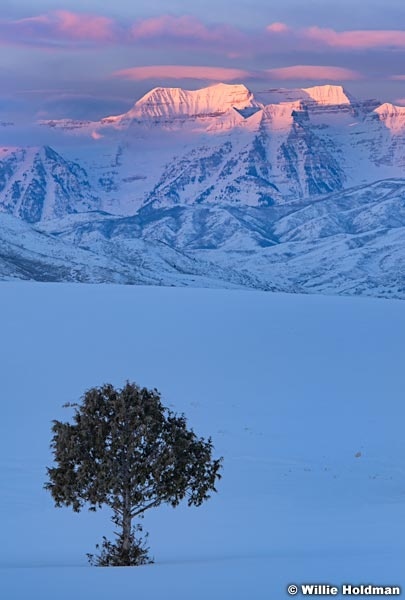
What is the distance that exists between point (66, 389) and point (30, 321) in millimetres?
13912

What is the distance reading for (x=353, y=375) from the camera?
38406mm

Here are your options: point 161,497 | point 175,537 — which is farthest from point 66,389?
point 161,497

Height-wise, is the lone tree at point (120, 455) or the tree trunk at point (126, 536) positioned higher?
the lone tree at point (120, 455)

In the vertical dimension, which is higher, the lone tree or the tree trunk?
the lone tree

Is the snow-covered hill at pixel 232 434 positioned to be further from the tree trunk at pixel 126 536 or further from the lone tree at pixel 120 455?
the lone tree at pixel 120 455

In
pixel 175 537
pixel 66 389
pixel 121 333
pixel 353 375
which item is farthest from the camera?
pixel 121 333

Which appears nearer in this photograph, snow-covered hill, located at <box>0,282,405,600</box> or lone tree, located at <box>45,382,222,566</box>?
snow-covered hill, located at <box>0,282,405,600</box>

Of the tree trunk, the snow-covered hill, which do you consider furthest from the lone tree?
the snow-covered hill

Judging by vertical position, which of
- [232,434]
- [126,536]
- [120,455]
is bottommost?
[126,536]

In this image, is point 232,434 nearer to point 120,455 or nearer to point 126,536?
point 126,536

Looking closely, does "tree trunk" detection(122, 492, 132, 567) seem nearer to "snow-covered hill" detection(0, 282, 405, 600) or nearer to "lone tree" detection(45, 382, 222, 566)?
"lone tree" detection(45, 382, 222, 566)

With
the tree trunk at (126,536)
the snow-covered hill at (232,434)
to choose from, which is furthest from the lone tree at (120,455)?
the snow-covered hill at (232,434)

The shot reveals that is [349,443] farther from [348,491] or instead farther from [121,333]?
[121,333]

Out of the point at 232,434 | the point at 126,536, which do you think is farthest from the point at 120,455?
the point at 232,434
